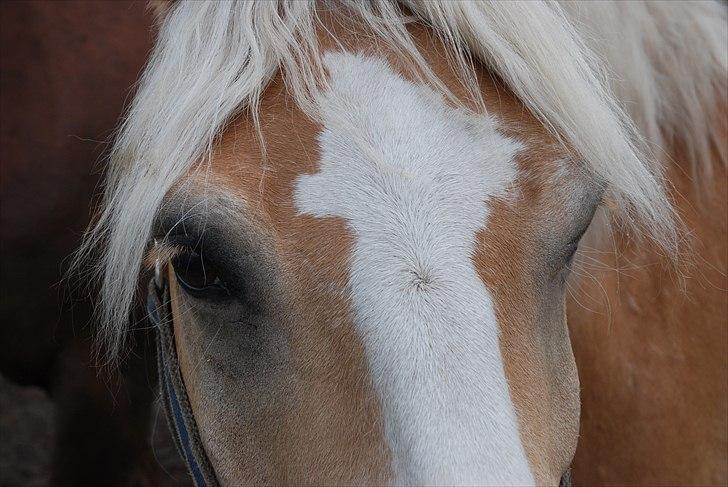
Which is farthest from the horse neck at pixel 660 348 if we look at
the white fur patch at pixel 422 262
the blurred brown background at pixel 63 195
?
the blurred brown background at pixel 63 195

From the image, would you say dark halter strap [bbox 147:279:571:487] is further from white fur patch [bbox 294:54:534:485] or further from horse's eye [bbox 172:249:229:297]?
white fur patch [bbox 294:54:534:485]

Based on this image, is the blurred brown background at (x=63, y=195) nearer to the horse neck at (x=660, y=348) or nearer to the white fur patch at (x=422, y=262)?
the horse neck at (x=660, y=348)

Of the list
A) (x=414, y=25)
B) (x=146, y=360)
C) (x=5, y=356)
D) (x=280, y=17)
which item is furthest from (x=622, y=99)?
(x=5, y=356)

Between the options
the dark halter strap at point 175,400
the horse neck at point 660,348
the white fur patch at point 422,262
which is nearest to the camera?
the white fur patch at point 422,262

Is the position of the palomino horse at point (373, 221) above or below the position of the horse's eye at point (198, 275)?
above

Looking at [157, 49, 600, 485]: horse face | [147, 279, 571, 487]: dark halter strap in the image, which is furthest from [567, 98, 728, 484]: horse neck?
[157, 49, 600, 485]: horse face

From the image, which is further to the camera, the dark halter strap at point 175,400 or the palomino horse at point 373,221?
the dark halter strap at point 175,400

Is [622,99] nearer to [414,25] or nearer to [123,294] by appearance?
[414,25]

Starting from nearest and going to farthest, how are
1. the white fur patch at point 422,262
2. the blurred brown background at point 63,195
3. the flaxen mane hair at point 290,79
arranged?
the white fur patch at point 422,262 → the flaxen mane hair at point 290,79 → the blurred brown background at point 63,195
